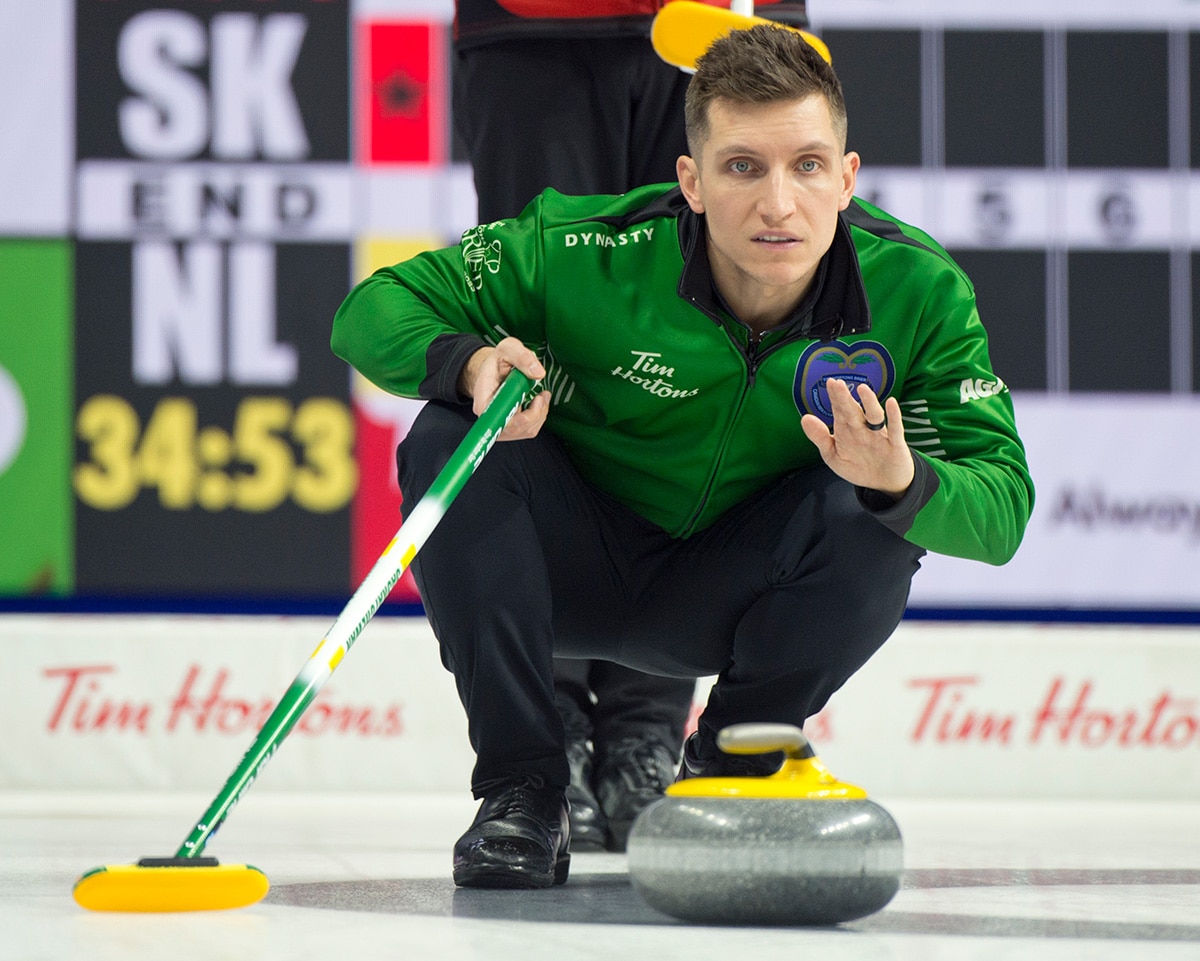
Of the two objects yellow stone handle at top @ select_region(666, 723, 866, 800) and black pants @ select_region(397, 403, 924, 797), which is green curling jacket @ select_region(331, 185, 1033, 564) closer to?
black pants @ select_region(397, 403, 924, 797)

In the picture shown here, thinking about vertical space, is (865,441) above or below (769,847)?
above

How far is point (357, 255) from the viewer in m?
3.72

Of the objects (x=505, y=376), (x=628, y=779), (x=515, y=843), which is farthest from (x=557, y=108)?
(x=515, y=843)

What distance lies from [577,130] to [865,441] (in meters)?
0.96

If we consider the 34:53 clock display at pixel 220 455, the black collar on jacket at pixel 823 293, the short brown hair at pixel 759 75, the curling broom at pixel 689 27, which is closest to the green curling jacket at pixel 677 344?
the black collar on jacket at pixel 823 293

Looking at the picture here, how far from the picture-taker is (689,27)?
205cm

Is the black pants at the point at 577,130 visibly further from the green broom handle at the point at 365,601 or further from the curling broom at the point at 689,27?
the green broom handle at the point at 365,601

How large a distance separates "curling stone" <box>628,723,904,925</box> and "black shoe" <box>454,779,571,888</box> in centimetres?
31

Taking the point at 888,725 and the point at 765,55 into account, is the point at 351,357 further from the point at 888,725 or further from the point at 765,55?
the point at 888,725

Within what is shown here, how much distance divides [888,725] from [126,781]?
166 centimetres

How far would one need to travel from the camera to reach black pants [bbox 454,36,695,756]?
2256 millimetres

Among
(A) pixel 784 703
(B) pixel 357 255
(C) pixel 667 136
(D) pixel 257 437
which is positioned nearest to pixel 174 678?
(D) pixel 257 437

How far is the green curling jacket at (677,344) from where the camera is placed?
1734 mm

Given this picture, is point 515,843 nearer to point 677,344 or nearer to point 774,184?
point 677,344
